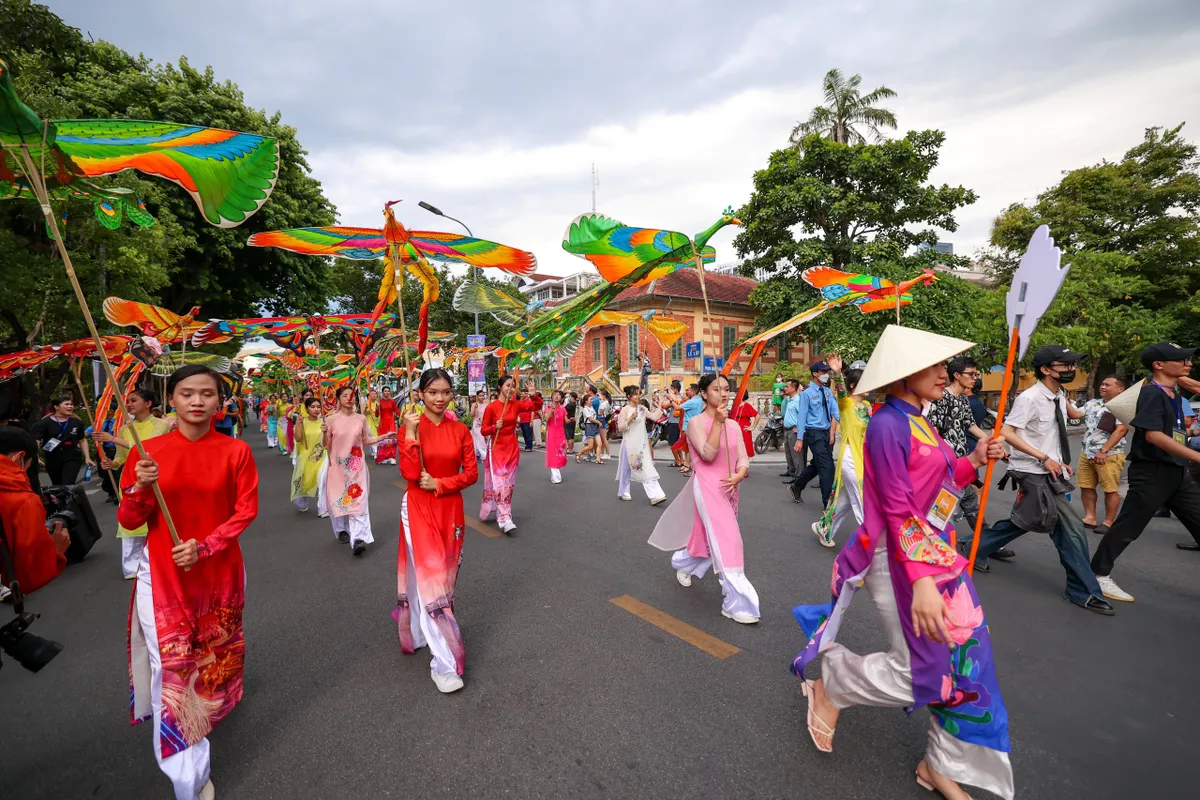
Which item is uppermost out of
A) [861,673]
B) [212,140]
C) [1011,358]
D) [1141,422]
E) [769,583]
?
[212,140]

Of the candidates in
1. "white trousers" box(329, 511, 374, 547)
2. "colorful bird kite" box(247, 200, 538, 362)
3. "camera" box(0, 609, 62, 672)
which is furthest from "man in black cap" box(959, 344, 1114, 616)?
"white trousers" box(329, 511, 374, 547)

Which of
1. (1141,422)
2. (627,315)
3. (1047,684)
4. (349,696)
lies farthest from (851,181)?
(349,696)

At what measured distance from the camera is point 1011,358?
2.27m

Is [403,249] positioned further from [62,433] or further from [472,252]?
[62,433]

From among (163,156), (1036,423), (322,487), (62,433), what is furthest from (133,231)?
(1036,423)

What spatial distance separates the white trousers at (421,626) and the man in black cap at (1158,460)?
4.47 m

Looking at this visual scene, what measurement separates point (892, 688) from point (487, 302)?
13.8ft

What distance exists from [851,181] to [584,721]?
69.2ft

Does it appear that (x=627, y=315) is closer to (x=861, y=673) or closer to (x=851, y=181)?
(x=861, y=673)

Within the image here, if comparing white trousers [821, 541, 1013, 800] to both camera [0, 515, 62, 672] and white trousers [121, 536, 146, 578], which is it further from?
white trousers [121, 536, 146, 578]

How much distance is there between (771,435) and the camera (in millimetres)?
13758

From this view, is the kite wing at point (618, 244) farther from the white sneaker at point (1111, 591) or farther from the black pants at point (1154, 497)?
the white sneaker at point (1111, 591)

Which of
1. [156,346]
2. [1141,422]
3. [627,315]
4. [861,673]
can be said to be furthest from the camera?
[627,315]

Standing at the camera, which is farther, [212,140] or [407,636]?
[407,636]
